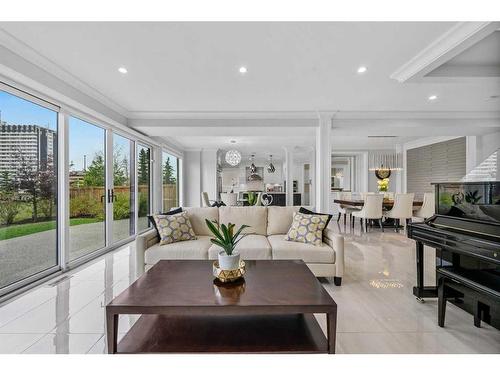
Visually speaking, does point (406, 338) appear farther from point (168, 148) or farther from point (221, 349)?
point (168, 148)

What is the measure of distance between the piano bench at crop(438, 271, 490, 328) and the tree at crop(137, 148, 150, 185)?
5673 mm

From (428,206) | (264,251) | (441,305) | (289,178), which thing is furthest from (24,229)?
(428,206)

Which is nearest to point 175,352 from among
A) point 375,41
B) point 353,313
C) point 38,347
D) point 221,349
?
point 221,349

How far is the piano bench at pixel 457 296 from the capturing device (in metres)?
2.06

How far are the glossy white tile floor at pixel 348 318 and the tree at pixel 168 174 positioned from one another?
4.37 m

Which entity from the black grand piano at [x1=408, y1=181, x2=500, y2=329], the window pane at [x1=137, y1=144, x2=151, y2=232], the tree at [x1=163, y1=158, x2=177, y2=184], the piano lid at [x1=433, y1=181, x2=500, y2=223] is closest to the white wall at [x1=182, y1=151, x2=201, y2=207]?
the tree at [x1=163, y1=158, x2=177, y2=184]

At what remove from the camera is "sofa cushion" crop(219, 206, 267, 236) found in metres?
3.76

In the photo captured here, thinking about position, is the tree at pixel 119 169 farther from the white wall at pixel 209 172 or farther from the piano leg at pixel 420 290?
the piano leg at pixel 420 290

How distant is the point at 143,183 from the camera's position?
6.29 meters

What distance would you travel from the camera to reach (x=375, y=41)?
261 cm

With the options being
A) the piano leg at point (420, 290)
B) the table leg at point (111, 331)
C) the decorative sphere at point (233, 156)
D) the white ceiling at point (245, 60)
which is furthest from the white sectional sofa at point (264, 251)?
the decorative sphere at point (233, 156)

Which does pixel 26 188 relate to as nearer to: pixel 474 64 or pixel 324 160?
pixel 324 160

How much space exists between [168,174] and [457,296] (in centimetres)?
731
